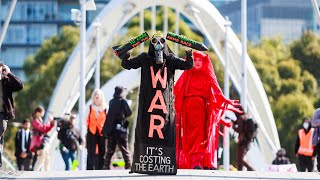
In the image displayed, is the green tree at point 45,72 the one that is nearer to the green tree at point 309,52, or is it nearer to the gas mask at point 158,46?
the green tree at point 309,52

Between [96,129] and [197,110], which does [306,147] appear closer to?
[96,129]

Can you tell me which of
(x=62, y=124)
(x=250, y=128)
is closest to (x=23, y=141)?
(x=62, y=124)

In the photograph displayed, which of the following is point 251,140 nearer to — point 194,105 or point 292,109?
point 194,105

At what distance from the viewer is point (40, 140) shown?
93.5ft

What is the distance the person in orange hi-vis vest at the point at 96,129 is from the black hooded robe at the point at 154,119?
6555 millimetres

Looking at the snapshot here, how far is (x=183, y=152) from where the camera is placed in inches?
838

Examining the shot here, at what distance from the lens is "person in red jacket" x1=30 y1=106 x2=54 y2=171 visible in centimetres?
2766

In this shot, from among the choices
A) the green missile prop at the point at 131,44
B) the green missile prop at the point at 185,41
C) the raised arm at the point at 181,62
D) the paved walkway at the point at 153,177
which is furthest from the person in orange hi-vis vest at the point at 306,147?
the green missile prop at the point at 131,44

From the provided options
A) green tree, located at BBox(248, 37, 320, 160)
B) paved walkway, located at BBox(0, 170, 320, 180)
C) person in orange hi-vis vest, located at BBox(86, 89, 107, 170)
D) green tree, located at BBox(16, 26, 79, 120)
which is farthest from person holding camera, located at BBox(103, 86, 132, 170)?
green tree, located at BBox(16, 26, 79, 120)

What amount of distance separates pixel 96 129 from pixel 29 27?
11625cm

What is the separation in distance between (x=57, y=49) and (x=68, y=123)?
5837cm

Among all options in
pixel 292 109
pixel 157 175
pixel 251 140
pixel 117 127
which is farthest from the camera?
pixel 292 109

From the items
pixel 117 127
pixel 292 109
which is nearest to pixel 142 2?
pixel 292 109

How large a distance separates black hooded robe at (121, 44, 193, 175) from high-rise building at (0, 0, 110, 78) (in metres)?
121
